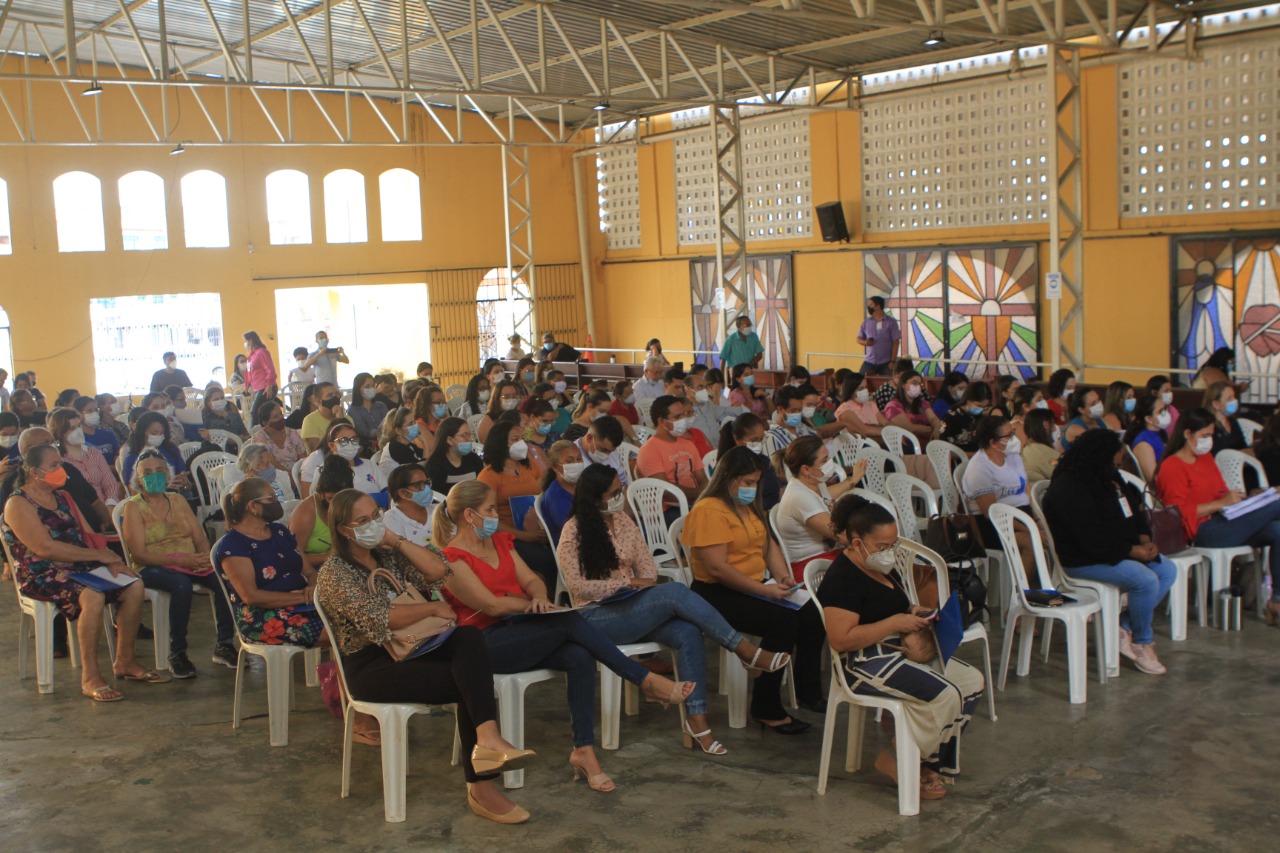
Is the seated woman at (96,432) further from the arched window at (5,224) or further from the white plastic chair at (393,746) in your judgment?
the arched window at (5,224)

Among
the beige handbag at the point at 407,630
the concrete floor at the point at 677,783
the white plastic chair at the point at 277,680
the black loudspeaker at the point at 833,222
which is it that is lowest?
the concrete floor at the point at 677,783

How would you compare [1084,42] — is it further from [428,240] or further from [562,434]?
[428,240]

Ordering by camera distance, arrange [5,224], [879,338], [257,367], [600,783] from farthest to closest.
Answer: [5,224] < [257,367] < [879,338] < [600,783]

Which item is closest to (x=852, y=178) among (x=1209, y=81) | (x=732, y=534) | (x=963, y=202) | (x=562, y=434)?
(x=963, y=202)

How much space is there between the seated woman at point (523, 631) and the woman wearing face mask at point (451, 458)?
2283 mm

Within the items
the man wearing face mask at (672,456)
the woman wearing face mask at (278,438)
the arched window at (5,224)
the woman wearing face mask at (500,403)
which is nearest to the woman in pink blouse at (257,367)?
the arched window at (5,224)

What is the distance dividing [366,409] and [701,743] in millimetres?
6141

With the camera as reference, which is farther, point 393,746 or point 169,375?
point 169,375

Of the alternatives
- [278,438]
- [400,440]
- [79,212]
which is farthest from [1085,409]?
[79,212]

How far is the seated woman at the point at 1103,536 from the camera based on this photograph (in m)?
6.08

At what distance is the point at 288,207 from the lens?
21.0 metres

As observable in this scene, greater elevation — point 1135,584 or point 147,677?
point 1135,584

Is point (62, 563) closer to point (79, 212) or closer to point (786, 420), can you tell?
point (786, 420)

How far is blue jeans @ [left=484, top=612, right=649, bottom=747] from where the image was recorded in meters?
5.03
